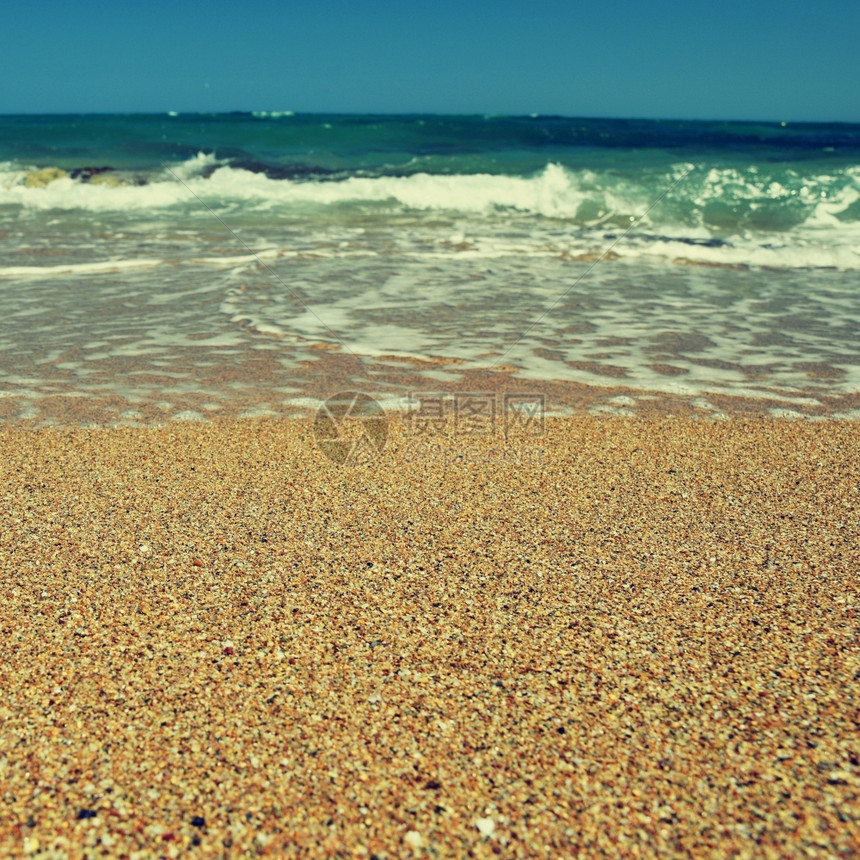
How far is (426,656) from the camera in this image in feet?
6.42

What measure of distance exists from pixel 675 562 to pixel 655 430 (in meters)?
1.24

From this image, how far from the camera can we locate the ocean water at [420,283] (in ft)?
14.3

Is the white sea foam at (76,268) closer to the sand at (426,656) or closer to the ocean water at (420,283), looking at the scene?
the ocean water at (420,283)

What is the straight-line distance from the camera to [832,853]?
1.42 meters

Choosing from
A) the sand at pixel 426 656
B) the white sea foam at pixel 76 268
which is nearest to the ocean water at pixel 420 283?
the white sea foam at pixel 76 268

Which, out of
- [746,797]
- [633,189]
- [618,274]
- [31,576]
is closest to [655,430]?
[746,797]

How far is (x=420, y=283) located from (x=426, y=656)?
526 centimetres

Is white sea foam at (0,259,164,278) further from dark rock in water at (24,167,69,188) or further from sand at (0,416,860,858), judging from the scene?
dark rock in water at (24,167,69,188)

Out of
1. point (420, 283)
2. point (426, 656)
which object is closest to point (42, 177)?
point (420, 283)

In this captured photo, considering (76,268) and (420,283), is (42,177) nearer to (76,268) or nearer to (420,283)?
(76,268)

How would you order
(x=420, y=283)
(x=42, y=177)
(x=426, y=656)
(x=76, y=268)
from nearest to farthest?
(x=426, y=656), (x=420, y=283), (x=76, y=268), (x=42, y=177)

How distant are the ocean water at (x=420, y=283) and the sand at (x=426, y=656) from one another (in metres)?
1.12

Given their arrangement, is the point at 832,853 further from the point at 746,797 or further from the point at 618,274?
the point at 618,274

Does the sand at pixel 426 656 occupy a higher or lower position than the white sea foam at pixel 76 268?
lower
